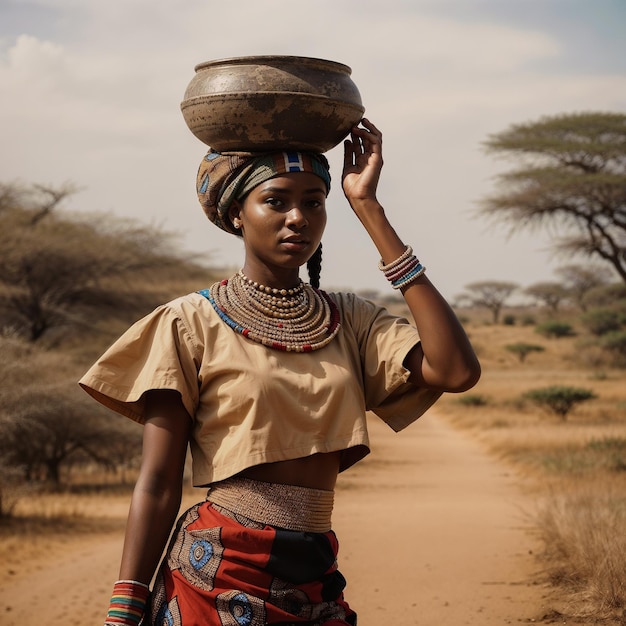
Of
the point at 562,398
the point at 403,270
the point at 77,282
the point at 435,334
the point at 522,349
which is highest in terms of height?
the point at 522,349

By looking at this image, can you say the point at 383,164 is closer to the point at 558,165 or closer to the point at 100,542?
Answer: the point at 100,542

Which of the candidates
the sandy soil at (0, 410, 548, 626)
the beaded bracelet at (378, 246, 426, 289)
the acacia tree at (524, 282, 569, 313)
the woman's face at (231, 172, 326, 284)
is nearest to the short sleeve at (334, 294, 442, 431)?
the beaded bracelet at (378, 246, 426, 289)

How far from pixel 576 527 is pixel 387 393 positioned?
4.34m

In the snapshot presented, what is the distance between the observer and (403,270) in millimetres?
2471

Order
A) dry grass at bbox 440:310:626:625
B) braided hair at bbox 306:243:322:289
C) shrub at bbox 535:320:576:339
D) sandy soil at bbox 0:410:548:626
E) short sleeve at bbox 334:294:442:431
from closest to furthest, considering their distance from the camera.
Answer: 1. short sleeve at bbox 334:294:442:431
2. braided hair at bbox 306:243:322:289
3. dry grass at bbox 440:310:626:625
4. sandy soil at bbox 0:410:548:626
5. shrub at bbox 535:320:576:339

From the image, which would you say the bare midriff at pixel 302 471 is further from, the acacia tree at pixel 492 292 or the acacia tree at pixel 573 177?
the acacia tree at pixel 492 292

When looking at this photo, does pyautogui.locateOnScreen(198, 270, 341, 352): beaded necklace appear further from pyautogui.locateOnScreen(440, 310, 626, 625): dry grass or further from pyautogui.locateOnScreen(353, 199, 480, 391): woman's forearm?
pyautogui.locateOnScreen(440, 310, 626, 625): dry grass

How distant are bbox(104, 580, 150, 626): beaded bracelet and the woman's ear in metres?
0.85

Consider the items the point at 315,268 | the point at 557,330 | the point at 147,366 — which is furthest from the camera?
the point at 557,330

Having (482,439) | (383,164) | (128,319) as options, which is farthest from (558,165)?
(383,164)

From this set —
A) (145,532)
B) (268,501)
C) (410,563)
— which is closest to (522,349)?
(410,563)

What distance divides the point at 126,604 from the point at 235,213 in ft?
3.02

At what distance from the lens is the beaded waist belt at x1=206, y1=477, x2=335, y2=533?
7.81ft

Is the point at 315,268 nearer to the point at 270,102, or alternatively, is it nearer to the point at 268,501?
the point at 270,102
